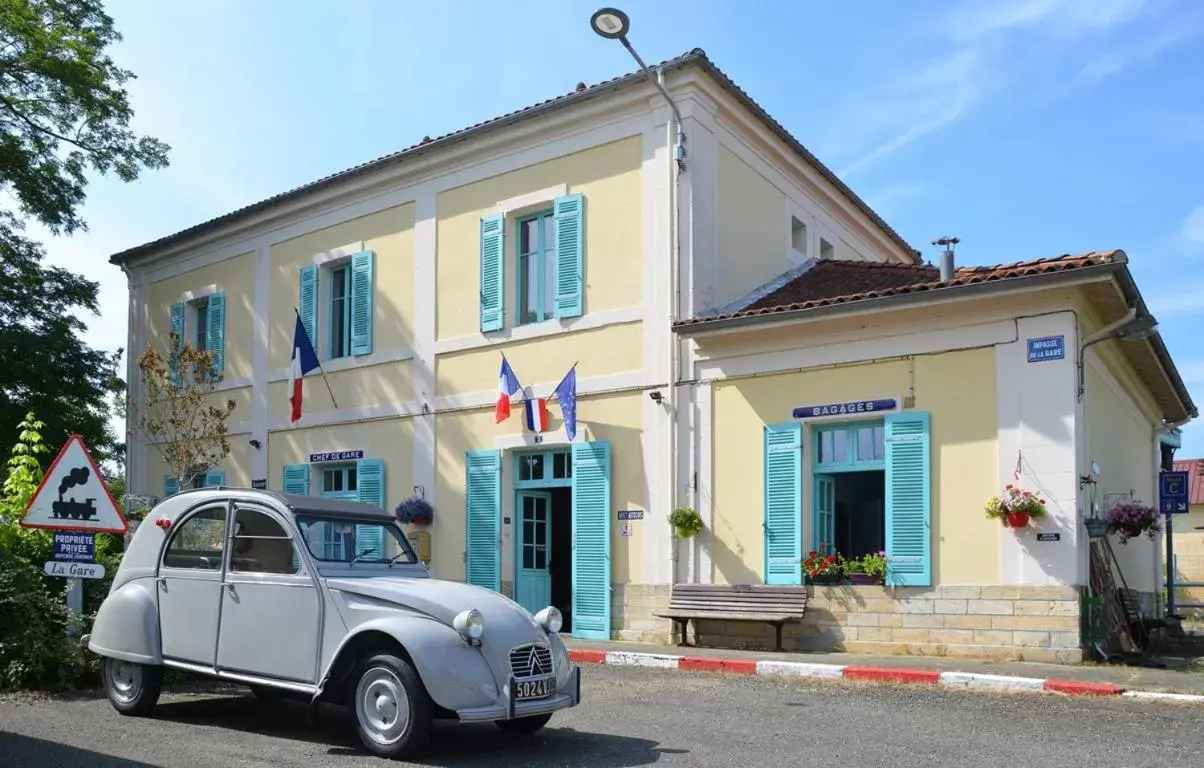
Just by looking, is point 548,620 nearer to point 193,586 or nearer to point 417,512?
point 193,586

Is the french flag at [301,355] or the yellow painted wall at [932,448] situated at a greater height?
the french flag at [301,355]

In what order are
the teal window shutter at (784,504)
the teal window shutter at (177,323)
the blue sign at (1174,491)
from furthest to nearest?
the teal window shutter at (177,323) → the blue sign at (1174,491) → the teal window shutter at (784,504)

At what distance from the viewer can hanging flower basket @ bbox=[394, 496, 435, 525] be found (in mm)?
17016

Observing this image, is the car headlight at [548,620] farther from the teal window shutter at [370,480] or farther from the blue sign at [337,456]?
the blue sign at [337,456]

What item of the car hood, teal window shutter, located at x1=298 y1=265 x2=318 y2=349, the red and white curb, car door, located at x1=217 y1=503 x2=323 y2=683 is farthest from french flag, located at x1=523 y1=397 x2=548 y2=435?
the car hood

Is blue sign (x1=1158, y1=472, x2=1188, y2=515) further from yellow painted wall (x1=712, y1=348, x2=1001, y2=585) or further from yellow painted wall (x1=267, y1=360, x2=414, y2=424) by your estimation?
yellow painted wall (x1=267, y1=360, x2=414, y2=424)

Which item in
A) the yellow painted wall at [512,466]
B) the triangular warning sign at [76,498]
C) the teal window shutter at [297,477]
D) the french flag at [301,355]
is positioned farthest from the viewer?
the teal window shutter at [297,477]

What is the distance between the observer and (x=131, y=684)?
28.2ft

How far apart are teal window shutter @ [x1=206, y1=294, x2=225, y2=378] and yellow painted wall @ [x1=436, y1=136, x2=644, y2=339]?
5883mm

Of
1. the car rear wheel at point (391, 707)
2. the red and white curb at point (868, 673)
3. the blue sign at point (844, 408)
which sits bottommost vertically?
the red and white curb at point (868, 673)

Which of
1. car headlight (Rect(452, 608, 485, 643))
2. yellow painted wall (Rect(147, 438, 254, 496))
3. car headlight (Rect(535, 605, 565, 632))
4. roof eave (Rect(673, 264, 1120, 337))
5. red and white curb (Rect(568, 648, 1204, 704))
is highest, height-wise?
roof eave (Rect(673, 264, 1120, 337))

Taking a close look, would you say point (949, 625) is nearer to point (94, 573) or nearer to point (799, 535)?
point (799, 535)

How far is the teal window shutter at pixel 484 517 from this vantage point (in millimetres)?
16219

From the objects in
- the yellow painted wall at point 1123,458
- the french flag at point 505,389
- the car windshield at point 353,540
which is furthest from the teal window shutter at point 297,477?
the yellow painted wall at point 1123,458
